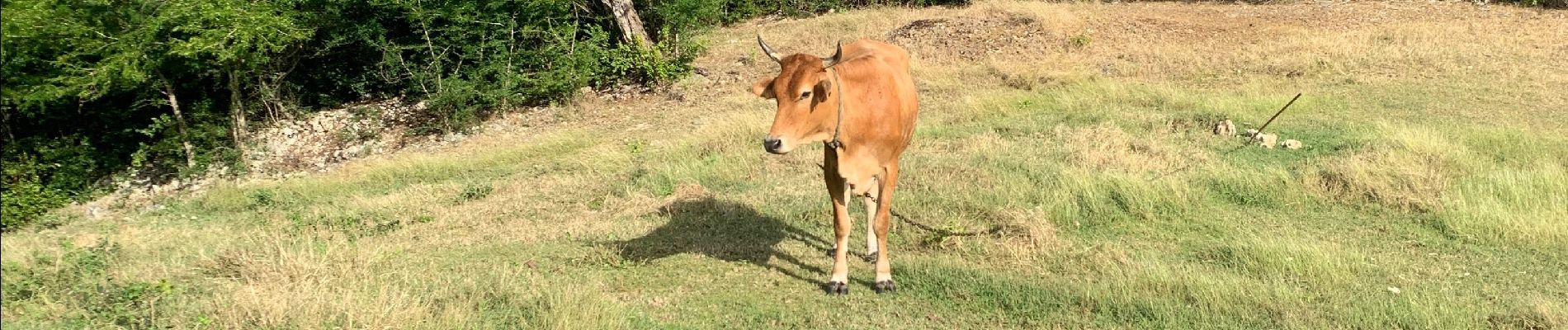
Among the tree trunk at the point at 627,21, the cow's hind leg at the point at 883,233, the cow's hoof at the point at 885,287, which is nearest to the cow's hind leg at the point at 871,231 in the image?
the cow's hind leg at the point at 883,233

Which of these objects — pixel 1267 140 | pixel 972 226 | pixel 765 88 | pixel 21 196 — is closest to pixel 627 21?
pixel 1267 140

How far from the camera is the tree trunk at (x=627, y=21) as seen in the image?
19.8 metres

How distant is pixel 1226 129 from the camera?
36.9 feet

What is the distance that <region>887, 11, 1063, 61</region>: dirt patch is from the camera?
18.5 meters

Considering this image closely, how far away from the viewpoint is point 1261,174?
344 inches

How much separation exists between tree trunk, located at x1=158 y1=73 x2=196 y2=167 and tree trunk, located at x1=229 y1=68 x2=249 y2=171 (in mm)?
790

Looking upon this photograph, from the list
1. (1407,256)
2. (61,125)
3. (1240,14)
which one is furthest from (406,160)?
(1240,14)

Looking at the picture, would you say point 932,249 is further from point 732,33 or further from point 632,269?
point 732,33

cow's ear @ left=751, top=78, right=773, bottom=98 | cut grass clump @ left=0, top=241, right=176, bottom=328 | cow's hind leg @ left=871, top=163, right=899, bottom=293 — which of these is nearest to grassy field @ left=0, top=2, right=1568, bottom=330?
cut grass clump @ left=0, top=241, right=176, bottom=328

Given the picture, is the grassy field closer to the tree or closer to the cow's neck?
the cow's neck

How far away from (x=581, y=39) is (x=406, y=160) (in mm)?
6897

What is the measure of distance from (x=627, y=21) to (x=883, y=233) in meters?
14.4

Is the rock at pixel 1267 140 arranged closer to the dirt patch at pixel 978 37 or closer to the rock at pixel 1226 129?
the rock at pixel 1226 129

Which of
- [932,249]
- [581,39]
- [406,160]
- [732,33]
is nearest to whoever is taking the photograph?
[932,249]
